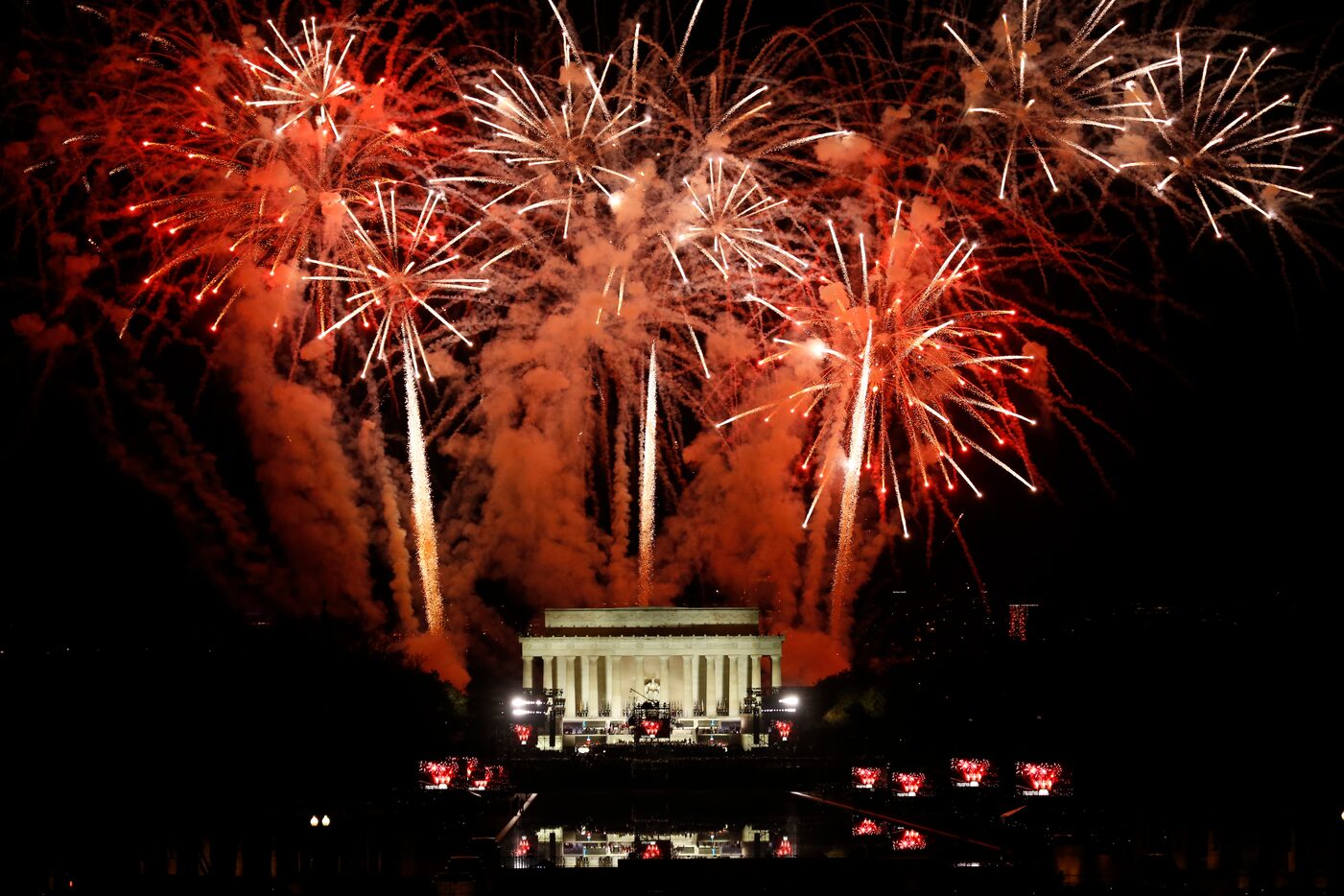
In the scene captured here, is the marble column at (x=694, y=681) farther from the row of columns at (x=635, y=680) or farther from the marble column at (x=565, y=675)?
the marble column at (x=565, y=675)

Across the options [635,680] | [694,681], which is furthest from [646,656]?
[694,681]

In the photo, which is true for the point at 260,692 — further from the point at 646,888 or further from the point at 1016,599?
the point at 1016,599

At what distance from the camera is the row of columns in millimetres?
64812

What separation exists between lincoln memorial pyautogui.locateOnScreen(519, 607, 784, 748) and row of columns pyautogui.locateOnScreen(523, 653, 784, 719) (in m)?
0.04

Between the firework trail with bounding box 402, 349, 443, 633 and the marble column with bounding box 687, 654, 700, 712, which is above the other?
the firework trail with bounding box 402, 349, 443, 633

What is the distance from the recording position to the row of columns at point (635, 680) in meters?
64.8

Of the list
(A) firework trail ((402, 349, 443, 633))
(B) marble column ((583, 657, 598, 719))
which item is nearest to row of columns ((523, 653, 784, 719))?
(B) marble column ((583, 657, 598, 719))

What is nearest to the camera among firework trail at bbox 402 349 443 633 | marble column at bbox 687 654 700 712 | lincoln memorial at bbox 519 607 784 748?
firework trail at bbox 402 349 443 633

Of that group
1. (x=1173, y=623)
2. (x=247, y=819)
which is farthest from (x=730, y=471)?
(x=247, y=819)

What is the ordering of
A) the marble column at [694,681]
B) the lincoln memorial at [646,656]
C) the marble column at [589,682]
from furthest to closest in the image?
the marble column at [589,682]
the marble column at [694,681]
the lincoln memorial at [646,656]

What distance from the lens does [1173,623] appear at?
49.2 meters

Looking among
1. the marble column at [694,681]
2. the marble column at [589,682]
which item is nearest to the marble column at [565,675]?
the marble column at [589,682]

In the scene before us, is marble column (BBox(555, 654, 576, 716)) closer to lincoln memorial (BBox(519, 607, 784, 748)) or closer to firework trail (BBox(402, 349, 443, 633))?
lincoln memorial (BBox(519, 607, 784, 748))

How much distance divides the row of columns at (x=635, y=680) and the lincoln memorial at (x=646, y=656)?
4cm
